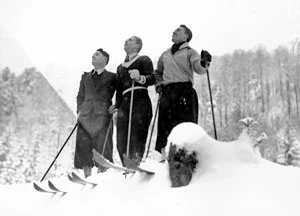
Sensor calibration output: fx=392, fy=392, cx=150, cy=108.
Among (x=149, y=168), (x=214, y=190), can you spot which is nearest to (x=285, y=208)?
(x=214, y=190)

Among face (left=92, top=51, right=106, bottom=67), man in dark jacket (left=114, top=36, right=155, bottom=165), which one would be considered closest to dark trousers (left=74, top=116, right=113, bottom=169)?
man in dark jacket (left=114, top=36, right=155, bottom=165)

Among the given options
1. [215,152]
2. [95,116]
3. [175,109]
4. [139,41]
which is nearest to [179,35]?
[139,41]

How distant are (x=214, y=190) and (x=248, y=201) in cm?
23

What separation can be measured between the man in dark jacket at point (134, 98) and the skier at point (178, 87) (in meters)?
0.21

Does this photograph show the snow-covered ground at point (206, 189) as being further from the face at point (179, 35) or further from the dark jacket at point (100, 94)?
the dark jacket at point (100, 94)

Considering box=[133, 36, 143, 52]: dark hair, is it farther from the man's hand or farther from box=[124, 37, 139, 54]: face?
the man's hand

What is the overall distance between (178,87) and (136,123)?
0.64 metres

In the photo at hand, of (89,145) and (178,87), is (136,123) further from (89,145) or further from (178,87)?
(89,145)

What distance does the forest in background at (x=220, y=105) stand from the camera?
31941mm

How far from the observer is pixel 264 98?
40.2 meters

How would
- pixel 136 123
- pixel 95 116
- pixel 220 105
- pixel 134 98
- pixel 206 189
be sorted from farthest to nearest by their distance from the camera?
pixel 220 105 → pixel 95 116 → pixel 134 98 → pixel 136 123 → pixel 206 189

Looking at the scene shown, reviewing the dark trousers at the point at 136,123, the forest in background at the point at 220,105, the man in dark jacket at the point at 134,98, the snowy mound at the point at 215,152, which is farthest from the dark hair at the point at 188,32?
the forest in background at the point at 220,105

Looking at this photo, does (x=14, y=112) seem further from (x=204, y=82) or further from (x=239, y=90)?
(x=239, y=90)

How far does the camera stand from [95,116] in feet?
17.1
